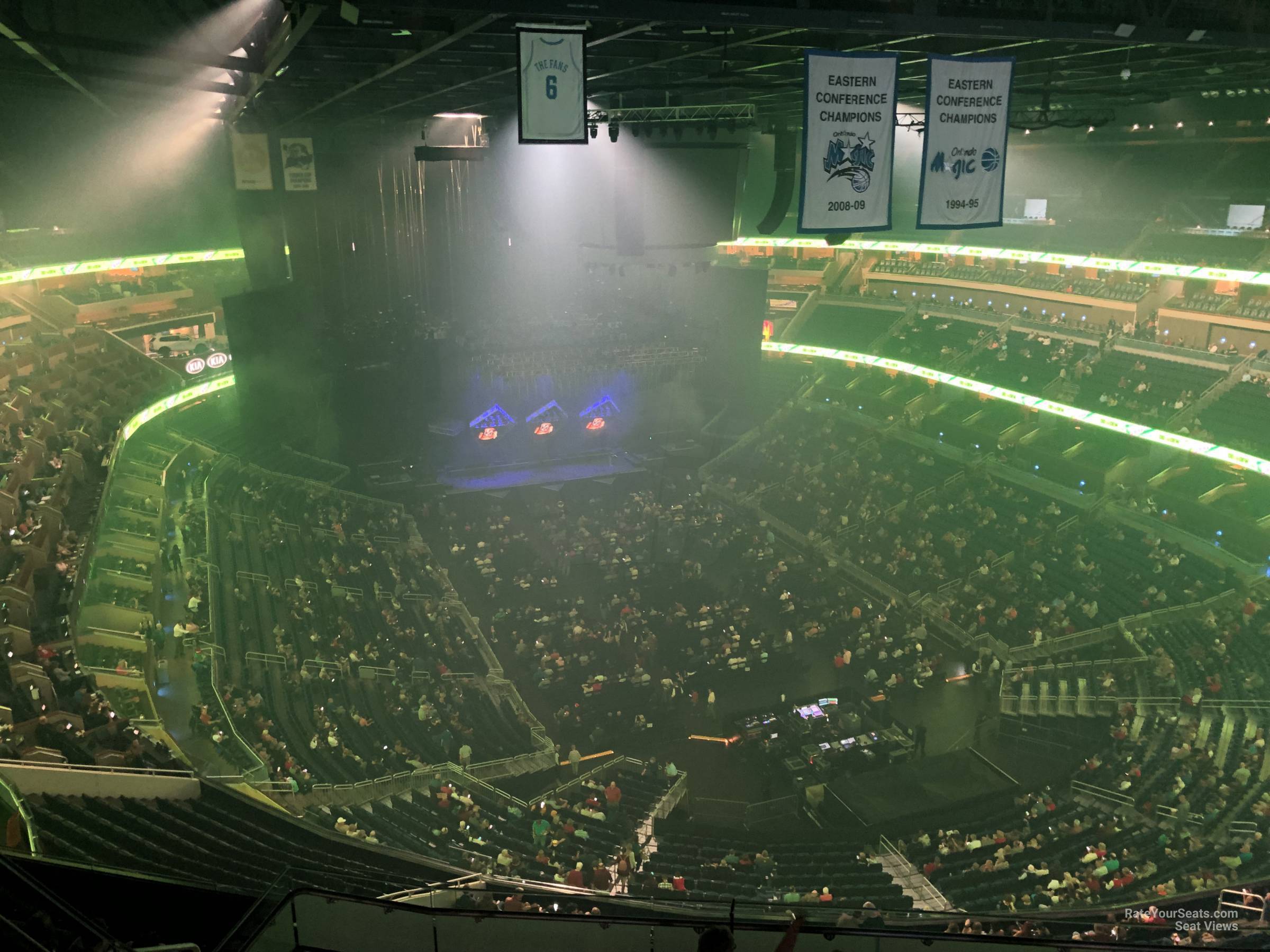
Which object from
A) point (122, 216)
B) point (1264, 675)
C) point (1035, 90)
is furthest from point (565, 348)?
point (1264, 675)

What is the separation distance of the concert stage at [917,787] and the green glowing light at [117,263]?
72.4 ft

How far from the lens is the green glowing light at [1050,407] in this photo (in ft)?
70.8

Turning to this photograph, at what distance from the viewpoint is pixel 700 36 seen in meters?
10.6

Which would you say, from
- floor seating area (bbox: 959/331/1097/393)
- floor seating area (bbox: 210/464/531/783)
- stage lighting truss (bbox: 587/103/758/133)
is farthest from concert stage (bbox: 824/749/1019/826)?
floor seating area (bbox: 959/331/1097/393)

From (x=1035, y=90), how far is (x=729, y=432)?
16.4 metres

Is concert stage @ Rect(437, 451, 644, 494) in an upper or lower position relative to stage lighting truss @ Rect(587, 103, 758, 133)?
lower

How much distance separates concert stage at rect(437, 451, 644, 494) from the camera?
26.4 m

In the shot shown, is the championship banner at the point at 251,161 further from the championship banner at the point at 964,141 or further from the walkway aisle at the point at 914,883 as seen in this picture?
the walkway aisle at the point at 914,883

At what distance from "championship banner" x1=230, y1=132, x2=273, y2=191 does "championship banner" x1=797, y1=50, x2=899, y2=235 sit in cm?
1902

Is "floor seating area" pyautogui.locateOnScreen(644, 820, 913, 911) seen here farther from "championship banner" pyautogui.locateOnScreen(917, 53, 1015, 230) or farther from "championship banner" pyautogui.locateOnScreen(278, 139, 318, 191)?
"championship banner" pyautogui.locateOnScreen(278, 139, 318, 191)

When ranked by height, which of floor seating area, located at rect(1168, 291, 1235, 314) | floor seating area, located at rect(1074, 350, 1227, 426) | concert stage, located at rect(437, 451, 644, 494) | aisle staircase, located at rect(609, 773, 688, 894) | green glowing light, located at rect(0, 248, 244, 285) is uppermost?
green glowing light, located at rect(0, 248, 244, 285)

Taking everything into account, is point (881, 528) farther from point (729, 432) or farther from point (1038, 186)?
point (1038, 186)

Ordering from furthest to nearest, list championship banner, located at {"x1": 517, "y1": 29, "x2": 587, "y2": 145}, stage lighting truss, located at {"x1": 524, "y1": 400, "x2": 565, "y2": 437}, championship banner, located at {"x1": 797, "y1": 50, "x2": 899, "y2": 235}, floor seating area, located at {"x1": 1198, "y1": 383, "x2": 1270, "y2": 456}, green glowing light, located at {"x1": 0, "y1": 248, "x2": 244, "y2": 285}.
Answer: stage lighting truss, located at {"x1": 524, "y1": 400, "x2": 565, "y2": 437}, green glowing light, located at {"x1": 0, "y1": 248, "x2": 244, "y2": 285}, floor seating area, located at {"x1": 1198, "y1": 383, "x2": 1270, "y2": 456}, championship banner, located at {"x1": 797, "y1": 50, "x2": 899, "y2": 235}, championship banner, located at {"x1": 517, "y1": 29, "x2": 587, "y2": 145}

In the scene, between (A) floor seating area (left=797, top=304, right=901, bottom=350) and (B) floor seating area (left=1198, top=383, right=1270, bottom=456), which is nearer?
(B) floor seating area (left=1198, top=383, right=1270, bottom=456)
